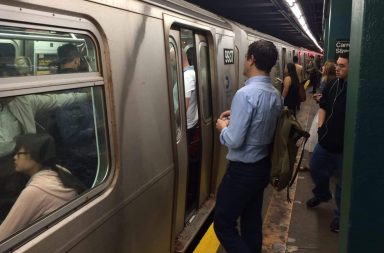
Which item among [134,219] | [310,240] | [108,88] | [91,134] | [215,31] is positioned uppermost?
[215,31]

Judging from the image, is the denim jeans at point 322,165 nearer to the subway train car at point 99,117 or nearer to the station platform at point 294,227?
the station platform at point 294,227

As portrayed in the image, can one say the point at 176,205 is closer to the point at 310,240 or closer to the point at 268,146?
the point at 268,146

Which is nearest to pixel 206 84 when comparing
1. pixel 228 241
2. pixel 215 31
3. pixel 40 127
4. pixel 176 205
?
pixel 215 31

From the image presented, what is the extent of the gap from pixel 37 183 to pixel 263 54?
1756 millimetres

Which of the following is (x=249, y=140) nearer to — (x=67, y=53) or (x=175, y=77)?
(x=175, y=77)

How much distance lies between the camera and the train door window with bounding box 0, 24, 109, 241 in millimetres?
1744

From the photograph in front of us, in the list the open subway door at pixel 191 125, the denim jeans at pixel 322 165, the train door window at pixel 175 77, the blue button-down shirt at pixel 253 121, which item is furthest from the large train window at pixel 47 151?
the denim jeans at pixel 322 165

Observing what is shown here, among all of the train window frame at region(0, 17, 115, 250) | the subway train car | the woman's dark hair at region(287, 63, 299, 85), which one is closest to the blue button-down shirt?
the subway train car

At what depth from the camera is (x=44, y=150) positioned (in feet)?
6.41

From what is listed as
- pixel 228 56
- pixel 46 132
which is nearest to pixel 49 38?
pixel 46 132

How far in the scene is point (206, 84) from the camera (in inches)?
197

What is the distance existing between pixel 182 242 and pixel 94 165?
6.11ft

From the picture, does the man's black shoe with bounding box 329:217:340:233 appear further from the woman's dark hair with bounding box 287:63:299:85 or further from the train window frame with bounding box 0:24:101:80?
the woman's dark hair with bounding box 287:63:299:85

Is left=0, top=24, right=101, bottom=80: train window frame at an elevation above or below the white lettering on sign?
above
